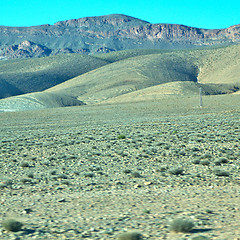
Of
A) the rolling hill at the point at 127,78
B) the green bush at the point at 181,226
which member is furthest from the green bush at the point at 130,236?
the rolling hill at the point at 127,78

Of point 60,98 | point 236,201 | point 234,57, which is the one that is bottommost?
point 236,201

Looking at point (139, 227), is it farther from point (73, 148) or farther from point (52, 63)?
point (52, 63)

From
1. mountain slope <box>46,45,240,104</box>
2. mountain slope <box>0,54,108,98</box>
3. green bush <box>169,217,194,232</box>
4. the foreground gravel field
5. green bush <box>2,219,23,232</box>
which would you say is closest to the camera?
green bush <box>169,217,194,232</box>

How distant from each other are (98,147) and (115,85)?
94037 millimetres

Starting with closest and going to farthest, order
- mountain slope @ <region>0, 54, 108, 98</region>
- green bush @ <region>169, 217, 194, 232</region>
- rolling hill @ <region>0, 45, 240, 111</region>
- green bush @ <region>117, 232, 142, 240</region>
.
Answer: green bush @ <region>117, 232, 142, 240</region> → green bush @ <region>169, 217, 194, 232</region> → rolling hill @ <region>0, 45, 240, 111</region> → mountain slope @ <region>0, 54, 108, 98</region>

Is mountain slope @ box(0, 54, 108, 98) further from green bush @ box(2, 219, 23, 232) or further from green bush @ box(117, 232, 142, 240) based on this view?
green bush @ box(117, 232, 142, 240)

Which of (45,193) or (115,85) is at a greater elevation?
(115,85)

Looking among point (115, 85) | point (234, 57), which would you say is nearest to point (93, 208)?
point (115, 85)

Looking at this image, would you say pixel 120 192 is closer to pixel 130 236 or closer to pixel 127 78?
pixel 130 236

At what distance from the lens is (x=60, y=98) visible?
289 ft

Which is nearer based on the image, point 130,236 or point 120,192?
point 130,236

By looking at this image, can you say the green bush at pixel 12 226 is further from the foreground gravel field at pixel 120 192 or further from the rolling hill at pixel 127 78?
the rolling hill at pixel 127 78

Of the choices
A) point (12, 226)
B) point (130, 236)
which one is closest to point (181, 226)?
point (130, 236)

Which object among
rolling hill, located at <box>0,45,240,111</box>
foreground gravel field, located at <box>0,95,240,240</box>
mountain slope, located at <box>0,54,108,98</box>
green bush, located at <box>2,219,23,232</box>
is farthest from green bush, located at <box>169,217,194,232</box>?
mountain slope, located at <box>0,54,108,98</box>
